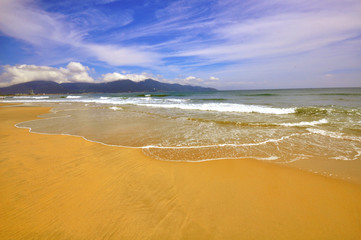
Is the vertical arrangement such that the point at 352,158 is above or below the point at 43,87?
below

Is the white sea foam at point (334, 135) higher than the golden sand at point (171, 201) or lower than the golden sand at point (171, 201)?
higher

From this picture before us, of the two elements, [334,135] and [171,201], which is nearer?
[171,201]

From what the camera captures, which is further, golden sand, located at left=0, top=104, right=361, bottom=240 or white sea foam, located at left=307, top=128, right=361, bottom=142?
white sea foam, located at left=307, top=128, right=361, bottom=142

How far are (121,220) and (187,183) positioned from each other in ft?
4.50

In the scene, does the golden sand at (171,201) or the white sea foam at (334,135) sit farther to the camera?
the white sea foam at (334,135)

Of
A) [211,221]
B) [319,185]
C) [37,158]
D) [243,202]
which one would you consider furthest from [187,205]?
[37,158]

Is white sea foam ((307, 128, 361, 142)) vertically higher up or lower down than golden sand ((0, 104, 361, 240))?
higher up

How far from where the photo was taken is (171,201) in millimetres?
2668

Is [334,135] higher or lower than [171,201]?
higher

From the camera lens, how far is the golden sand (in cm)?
212

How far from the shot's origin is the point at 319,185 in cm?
304

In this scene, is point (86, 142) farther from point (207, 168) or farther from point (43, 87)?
point (43, 87)

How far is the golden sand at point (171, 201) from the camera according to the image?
212 centimetres

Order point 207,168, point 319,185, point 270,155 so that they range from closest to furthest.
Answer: point 319,185 → point 207,168 → point 270,155
